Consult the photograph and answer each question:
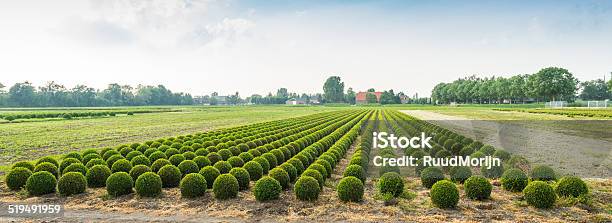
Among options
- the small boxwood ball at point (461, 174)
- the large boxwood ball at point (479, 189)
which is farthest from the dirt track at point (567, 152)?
the large boxwood ball at point (479, 189)

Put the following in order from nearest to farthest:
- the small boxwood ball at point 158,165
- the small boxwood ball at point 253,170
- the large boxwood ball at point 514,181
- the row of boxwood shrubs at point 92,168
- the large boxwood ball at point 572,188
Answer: the large boxwood ball at point 572,188, the large boxwood ball at point 514,181, the row of boxwood shrubs at point 92,168, the small boxwood ball at point 253,170, the small boxwood ball at point 158,165

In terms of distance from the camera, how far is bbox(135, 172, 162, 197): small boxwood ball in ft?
38.9

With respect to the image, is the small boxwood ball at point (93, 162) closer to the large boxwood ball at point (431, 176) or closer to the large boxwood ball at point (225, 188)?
the large boxwood ball at point (225, 188)

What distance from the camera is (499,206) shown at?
11.0 meters

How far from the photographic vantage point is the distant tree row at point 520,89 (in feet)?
329

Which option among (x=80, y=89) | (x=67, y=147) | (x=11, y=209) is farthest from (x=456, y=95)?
(x=11, y=209)

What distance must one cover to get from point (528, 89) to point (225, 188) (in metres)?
113

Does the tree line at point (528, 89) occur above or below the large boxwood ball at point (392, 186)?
above

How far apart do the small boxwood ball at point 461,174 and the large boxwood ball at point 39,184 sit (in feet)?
38.3

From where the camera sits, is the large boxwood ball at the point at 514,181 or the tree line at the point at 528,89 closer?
the large boxwood ball at the point at 514,181

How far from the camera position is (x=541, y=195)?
34.7 feet

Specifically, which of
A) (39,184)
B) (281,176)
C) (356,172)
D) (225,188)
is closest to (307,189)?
(281,176)

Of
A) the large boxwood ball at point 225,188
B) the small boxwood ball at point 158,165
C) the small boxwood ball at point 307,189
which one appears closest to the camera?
the small boxwood ball at point 307,189

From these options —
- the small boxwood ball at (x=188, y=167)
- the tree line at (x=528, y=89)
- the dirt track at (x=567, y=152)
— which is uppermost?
the tree line at (x=528, y=89)
